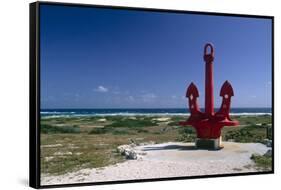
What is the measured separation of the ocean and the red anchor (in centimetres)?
12

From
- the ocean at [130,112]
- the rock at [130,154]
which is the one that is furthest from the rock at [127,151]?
the ocean at [130,112]

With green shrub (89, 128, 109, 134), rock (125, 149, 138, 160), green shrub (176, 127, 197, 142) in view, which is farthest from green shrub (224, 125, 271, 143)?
green shrub (89, 128, 109, 134)

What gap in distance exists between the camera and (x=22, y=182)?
768 centimetres

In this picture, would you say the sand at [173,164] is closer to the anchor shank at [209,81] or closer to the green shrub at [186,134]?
the green shrub at [186,134]

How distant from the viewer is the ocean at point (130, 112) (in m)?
7.55

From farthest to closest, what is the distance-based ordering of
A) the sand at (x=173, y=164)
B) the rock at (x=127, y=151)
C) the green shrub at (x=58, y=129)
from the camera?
the rock at (x=127, y=151), the sand at (x=173, y=164), the green shrub at (x=58, y=129)

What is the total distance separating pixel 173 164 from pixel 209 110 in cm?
85

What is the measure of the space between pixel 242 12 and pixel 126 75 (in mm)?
1960

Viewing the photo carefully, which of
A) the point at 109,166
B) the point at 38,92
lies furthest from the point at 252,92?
the point at 38,92

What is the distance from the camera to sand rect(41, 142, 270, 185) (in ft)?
Result: 25.3

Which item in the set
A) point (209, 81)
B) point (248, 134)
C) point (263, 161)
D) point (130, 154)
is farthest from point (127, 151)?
point (263, 161)

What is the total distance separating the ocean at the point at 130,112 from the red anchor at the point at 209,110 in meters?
0.12

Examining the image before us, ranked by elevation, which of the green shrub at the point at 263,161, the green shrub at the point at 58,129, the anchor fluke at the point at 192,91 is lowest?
the green shrub at the point at 263,161

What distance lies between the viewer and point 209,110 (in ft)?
27.6
